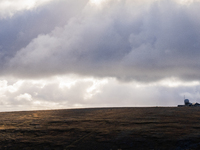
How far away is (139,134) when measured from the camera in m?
11.2

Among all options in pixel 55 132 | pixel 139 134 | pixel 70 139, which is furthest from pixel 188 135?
pixel 55 132

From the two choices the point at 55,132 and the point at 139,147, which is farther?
the point at 55,132

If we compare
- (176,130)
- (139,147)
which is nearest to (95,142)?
(139,147)

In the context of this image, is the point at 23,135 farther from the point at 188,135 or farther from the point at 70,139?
the point at 188,135

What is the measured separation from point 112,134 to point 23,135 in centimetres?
498

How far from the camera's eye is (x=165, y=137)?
10.4 meters

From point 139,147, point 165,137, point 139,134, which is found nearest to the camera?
point 139,147

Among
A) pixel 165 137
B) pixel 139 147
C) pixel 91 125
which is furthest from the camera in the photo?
pixel 91 125

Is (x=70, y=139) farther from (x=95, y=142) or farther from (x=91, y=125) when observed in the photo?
(x=91, y=125)

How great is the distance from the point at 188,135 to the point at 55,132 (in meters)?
6.73

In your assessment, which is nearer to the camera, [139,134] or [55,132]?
[139,134]

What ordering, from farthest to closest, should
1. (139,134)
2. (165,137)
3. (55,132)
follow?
(55,132)
(139,134)
(165,137)

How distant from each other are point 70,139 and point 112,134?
201 cm

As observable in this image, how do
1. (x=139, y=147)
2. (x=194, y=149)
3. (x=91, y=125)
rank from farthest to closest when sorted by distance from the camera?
(x=91, y=125) → (x=139, y=147) → (x=194, y=149)
